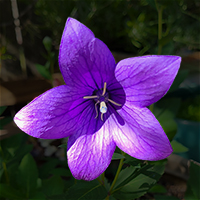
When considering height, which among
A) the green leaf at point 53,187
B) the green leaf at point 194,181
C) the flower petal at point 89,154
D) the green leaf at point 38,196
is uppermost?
the flower petal at point 89,154

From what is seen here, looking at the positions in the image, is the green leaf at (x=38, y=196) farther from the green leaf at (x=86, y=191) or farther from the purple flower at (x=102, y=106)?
the purple flower at (x=102, y=106)

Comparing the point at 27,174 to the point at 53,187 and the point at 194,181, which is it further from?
the point at 194,181

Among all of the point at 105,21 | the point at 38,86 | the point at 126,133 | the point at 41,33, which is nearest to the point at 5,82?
the point at 38,86

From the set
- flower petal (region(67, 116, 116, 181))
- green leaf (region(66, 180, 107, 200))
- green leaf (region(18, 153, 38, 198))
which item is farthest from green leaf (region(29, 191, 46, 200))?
flower petal (region(67, 116, 116, 181))

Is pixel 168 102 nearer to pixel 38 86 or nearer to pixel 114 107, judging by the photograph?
pixel 114 107

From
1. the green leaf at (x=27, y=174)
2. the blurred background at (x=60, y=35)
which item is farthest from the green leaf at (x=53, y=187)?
the blurred background at (x=60, y=35)

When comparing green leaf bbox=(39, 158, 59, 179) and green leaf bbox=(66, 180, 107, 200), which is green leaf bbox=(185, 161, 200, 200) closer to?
green leaf bbox=(66, 180, 107, 200)

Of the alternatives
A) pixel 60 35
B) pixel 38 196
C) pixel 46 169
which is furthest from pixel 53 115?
pixel 60 35
